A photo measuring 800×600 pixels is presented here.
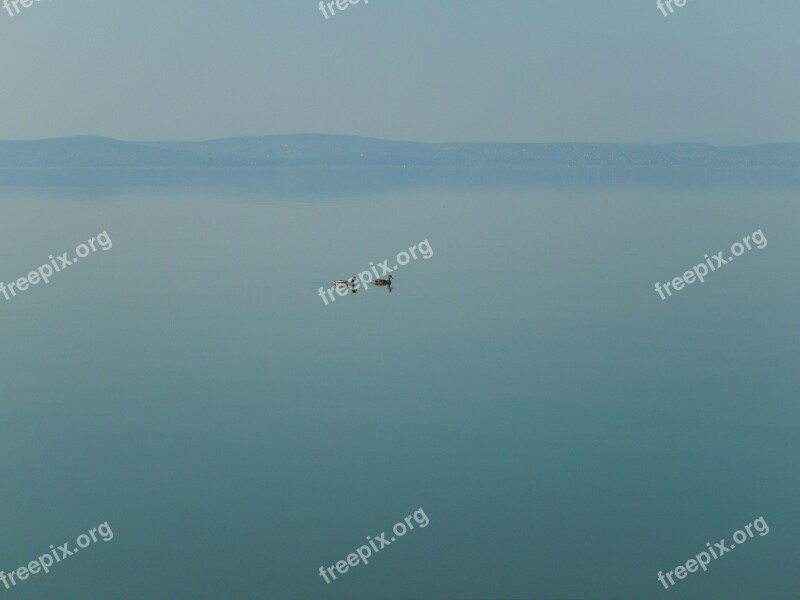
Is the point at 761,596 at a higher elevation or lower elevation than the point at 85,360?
lower

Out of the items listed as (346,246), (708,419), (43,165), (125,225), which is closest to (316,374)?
(708,419)

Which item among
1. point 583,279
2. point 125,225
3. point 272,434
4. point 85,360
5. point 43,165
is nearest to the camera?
point 272,434

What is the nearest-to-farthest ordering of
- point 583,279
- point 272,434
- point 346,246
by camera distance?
point 272,434
point 583,279
point 346,246

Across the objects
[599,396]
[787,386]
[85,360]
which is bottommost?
[787,386]

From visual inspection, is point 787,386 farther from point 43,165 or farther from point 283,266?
point 43,165

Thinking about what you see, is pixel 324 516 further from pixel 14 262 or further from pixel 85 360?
pixel 14 262

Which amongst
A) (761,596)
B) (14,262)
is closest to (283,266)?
(14,262)

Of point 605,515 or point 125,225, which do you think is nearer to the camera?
point 605,515
